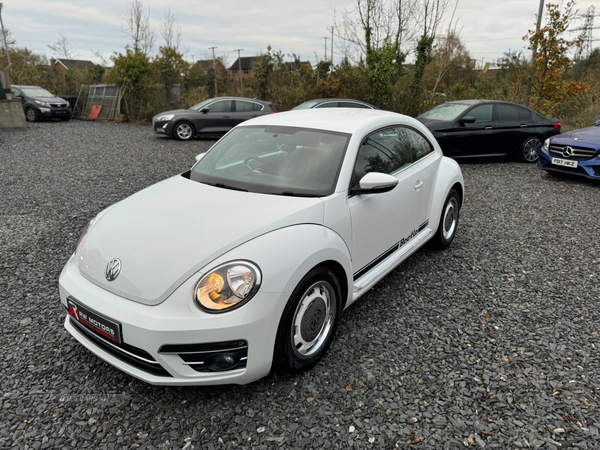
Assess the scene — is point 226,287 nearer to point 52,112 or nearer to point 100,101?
point 52,112

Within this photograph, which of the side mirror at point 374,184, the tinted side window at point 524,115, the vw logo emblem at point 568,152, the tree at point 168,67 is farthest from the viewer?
the tree at point 168,67

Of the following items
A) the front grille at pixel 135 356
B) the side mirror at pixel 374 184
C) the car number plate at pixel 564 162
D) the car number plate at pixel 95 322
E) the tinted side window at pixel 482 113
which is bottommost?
the front grille at pixel 135 356

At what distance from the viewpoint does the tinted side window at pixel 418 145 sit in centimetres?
400

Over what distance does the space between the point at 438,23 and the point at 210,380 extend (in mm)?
19300

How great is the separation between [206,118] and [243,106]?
4.48 ft

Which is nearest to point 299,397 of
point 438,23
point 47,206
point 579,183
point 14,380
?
point 14,380

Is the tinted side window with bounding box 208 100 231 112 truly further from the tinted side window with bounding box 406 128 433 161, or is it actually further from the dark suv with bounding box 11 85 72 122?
the tinted side window with bounding box 406 128 433 161

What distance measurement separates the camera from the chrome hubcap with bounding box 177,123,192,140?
13.9 m

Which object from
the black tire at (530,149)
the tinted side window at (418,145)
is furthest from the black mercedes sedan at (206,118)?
the tinted side window at (418,145)

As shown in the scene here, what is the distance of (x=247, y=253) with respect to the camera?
231 centimetres

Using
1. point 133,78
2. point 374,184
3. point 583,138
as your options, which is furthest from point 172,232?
point 133,78

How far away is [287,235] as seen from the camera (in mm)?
2469

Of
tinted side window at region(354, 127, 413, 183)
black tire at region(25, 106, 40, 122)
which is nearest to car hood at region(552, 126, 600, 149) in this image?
tinted side window at region(354, 127, 413, 183)

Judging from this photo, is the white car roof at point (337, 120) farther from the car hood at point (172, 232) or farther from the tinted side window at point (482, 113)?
the tinted side window at point (482, 113)
